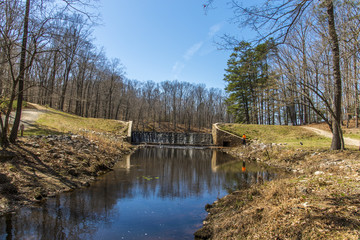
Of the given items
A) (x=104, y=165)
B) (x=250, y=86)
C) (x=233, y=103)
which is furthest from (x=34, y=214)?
(x=233, y=103)

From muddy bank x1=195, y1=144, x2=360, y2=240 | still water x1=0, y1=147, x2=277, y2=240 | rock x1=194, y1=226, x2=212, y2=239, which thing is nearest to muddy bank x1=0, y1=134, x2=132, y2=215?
still water x1=0, y1=147, x2=277, y2=240

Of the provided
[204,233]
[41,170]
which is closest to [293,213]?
[204,233]

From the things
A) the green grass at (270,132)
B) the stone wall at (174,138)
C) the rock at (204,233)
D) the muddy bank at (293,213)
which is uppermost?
the green grass at (270,132)

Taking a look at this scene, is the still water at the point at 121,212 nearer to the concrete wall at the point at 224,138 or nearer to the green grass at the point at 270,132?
the green grass at the point at 270,132

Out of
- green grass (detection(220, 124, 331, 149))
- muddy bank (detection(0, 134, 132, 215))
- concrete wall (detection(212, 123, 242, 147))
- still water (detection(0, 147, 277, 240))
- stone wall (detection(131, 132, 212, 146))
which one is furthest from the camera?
stone wall (detection(131, 132, 212, 146))

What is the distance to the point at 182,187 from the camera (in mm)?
8273

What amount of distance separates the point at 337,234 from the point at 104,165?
31.4ft

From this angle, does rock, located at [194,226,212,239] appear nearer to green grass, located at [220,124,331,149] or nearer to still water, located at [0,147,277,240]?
still water, located at [0,147,277,240]

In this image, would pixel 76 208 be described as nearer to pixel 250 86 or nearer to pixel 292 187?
pixel 292 187

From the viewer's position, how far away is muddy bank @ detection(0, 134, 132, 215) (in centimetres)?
564

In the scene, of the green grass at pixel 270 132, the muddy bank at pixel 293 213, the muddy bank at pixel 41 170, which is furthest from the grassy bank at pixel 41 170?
the green grass at pixel 270 132

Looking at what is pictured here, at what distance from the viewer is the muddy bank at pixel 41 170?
222 inches

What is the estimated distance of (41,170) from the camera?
7.20 meters

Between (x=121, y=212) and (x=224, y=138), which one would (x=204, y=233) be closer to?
(x=121, y=212)
